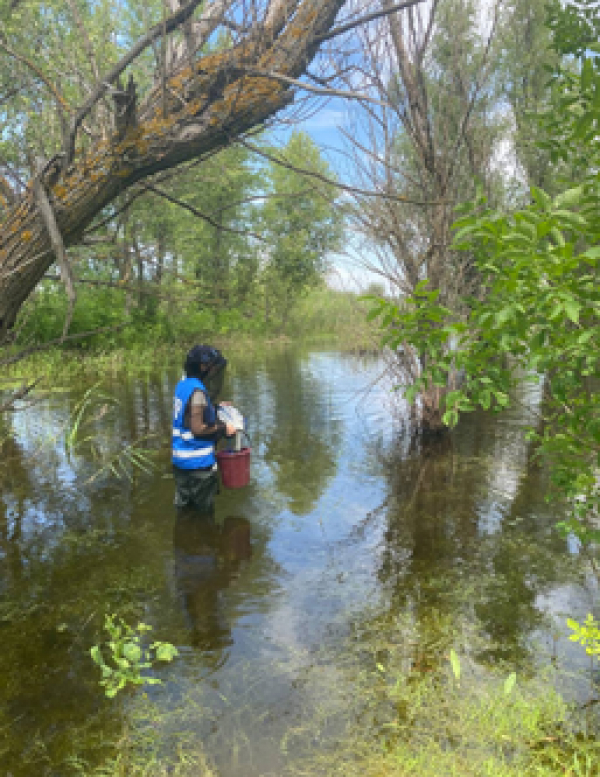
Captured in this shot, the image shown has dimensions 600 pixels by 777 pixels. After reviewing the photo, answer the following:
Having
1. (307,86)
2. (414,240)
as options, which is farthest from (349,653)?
(414,240)

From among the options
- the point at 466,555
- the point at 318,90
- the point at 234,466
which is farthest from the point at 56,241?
the point at 466,555

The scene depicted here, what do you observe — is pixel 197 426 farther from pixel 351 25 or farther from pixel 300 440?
pixel 300 440

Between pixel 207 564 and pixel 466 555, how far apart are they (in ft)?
7.14

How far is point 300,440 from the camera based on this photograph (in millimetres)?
8375

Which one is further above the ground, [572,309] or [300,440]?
[572,309]

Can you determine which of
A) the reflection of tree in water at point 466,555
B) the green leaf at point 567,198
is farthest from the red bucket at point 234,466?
the green leaf at point 567,198

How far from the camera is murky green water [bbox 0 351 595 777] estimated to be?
2697mm

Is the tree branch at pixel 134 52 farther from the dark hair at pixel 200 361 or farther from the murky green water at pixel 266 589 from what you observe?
the murky green water at pixel 266 589

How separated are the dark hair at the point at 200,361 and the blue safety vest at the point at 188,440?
0.08m

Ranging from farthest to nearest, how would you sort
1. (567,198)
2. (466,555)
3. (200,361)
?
1. (200,361)
2. (466,555)
3. (567,198)

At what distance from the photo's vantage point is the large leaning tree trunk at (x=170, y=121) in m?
2.76

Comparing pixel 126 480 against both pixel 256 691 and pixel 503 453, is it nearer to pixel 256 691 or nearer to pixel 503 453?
pixel 256 691

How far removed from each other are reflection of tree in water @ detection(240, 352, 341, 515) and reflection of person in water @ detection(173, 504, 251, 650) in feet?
2.89

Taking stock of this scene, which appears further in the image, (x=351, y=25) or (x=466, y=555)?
(x=466, y=555)
